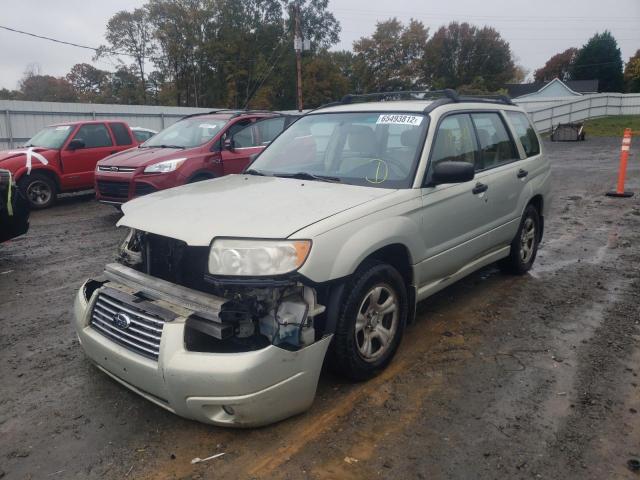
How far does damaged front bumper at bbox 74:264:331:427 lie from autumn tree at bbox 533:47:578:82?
8182 cm

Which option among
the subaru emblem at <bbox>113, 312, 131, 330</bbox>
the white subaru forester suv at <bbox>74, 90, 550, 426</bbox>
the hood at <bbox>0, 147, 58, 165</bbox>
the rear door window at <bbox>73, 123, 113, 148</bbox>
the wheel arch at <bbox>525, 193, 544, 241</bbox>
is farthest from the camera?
the rear door window at <bbox>73, 123, 113, 148</bbox>

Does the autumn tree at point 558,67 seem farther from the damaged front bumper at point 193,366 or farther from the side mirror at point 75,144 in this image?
the damaged front bumper at point 193,366

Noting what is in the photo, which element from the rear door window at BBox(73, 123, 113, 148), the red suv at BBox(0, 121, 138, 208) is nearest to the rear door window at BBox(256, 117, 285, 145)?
the red suv at BBox(0, 121, 138, 208)

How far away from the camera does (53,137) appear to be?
1096cm

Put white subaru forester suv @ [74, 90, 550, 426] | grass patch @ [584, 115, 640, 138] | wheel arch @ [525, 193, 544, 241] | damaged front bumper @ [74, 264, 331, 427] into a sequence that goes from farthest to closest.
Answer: grass patch @ [584, 115, 640, 138] < wheel arch @ [525, 193, 544, 241] < white subaru forester suv @ [74, 90, 550, 426] < damaged front bumper @ [74, 264, 331, 427]

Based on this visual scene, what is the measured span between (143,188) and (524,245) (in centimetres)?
558

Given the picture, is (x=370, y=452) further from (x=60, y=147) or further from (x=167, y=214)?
(x=60, y=147)

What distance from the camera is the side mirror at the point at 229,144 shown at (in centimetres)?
895

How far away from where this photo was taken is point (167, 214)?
3293 mm

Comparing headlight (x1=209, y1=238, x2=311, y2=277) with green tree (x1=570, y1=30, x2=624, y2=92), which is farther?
green tree (x1=570, y1=30, x2=624, y2=92)

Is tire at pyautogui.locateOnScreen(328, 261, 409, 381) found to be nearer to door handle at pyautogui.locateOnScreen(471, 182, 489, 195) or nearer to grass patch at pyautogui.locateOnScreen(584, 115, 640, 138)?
door handle at pyautogui.locateOnScreen(471, 182, 489, 195)

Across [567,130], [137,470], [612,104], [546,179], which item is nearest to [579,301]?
[546,179]

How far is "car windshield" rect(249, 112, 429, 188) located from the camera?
12.7ft

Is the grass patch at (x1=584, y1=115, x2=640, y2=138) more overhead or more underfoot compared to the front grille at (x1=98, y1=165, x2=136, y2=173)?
more overhead
